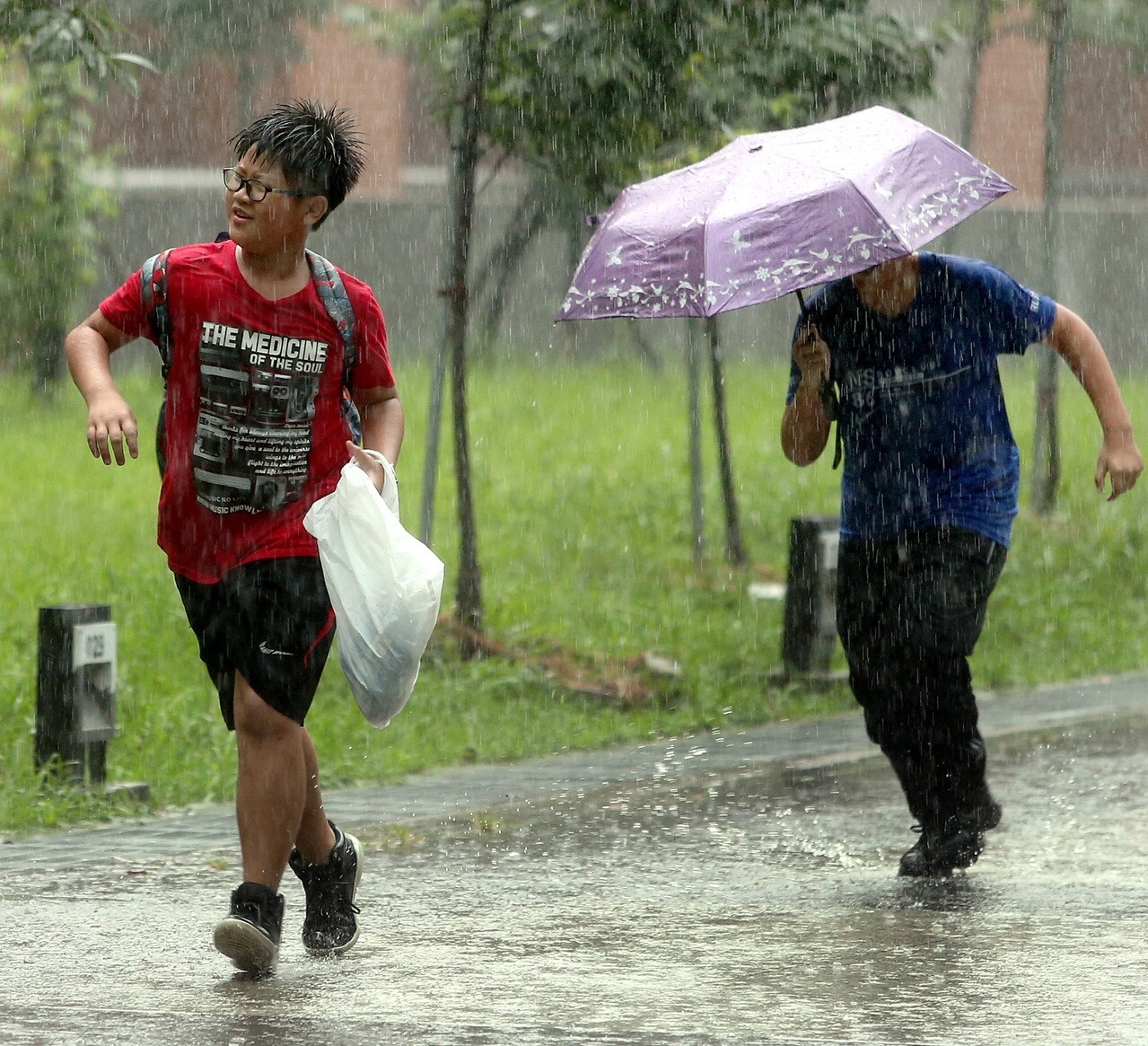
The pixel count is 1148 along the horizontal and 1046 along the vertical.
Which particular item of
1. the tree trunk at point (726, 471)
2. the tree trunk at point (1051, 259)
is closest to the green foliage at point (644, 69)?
the tree trunk at point (726, 471)

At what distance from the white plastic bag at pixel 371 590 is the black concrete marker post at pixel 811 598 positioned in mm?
5114

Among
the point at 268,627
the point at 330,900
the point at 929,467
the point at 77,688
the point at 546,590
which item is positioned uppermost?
the point at 929,467

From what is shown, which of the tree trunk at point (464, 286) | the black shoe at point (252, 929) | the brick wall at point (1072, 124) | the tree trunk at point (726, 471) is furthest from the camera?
the brick wall at point (1072, 124)

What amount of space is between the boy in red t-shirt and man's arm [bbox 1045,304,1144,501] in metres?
2.08

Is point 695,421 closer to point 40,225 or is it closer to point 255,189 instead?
point 255,189

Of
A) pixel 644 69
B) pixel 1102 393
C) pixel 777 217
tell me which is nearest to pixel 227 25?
pixel 644 69

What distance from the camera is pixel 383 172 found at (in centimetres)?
3016

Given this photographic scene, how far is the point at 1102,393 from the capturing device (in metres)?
6.15

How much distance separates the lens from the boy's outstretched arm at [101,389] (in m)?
4.77

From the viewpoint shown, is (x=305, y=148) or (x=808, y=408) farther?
(x=808, y=408)

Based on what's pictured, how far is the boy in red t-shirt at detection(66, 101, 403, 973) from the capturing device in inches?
199

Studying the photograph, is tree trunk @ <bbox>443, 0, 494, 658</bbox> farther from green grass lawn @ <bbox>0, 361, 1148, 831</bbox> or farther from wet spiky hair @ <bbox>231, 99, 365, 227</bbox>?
wet spiky hair @ <bbox>231, 99, 365, 227</bbox>

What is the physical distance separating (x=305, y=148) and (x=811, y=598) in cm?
535

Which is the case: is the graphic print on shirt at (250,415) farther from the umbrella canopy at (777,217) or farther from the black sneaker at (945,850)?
the black sneaker at (945,850)
